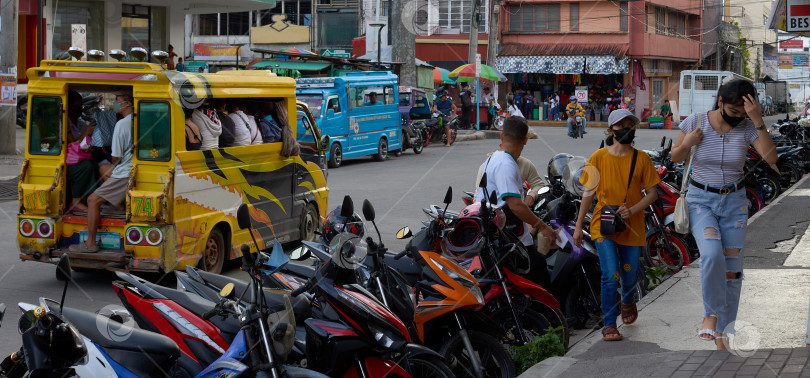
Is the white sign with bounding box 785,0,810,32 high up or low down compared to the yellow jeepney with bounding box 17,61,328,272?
up

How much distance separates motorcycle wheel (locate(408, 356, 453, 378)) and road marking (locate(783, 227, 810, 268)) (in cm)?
564

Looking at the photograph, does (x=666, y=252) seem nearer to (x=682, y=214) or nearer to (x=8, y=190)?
(x=682, y=214)

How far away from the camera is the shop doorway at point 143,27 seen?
29038 millimetres

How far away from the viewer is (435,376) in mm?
5074

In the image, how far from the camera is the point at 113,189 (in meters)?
9.20

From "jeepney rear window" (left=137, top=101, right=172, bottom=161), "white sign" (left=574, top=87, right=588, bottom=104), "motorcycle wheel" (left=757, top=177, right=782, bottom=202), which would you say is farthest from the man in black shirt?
"white sign" (left=574, top=87, right=588, bottom=104)

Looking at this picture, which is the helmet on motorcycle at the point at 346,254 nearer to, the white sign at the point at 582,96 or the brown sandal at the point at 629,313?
the brown sandal at the point at 629,313

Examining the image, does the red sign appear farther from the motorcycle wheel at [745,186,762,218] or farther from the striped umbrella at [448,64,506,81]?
the motorcycle wheel at [745,186,762,218]

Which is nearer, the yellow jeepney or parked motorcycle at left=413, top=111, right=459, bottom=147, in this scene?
the yellow jeepney

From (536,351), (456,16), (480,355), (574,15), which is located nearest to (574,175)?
(536,351)

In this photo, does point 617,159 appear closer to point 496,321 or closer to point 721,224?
point 721,224

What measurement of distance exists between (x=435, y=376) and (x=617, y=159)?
8.06 ft

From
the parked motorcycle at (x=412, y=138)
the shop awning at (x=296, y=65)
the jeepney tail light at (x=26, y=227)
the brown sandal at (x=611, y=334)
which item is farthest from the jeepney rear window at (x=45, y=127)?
the shop awning at (x=296, y=65)

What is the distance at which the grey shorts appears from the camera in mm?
9172
